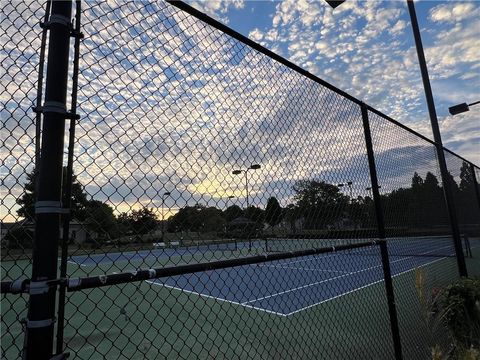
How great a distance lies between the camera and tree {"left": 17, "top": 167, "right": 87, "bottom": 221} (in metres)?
1.72

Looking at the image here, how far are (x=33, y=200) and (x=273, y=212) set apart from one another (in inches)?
76.4

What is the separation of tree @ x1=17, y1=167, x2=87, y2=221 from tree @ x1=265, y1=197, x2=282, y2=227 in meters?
1.60

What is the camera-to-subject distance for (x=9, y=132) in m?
1.60

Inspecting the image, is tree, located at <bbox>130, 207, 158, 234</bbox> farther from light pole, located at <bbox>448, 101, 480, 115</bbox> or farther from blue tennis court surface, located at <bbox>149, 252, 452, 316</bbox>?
light pole, located at <bbox>448, 101, 480, 115</bbox>

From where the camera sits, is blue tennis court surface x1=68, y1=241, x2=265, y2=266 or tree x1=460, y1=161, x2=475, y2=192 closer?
blue tennis court surface x1=68, y1=241, x2=265, y2=266

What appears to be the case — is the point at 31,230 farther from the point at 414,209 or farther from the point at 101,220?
the point at 414,209

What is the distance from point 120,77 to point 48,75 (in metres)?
0.50

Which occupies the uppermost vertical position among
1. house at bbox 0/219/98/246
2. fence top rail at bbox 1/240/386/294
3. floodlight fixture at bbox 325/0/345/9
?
floodlight fixture at bbox 325/0/345/9

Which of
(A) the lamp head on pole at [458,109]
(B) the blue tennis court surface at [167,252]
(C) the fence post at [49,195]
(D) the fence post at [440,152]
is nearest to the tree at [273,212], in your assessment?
(B) the blue tennis court surface at [167,252]

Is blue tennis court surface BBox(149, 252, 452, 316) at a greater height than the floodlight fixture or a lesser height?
lesser

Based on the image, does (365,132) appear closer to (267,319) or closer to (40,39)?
(40,39)

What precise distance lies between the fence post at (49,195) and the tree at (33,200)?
0.24 m

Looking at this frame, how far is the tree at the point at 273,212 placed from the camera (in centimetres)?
308

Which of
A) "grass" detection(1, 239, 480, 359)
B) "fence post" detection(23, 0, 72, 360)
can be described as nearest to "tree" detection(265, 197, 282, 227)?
"grass" detection(1, 239, 480, 359)
